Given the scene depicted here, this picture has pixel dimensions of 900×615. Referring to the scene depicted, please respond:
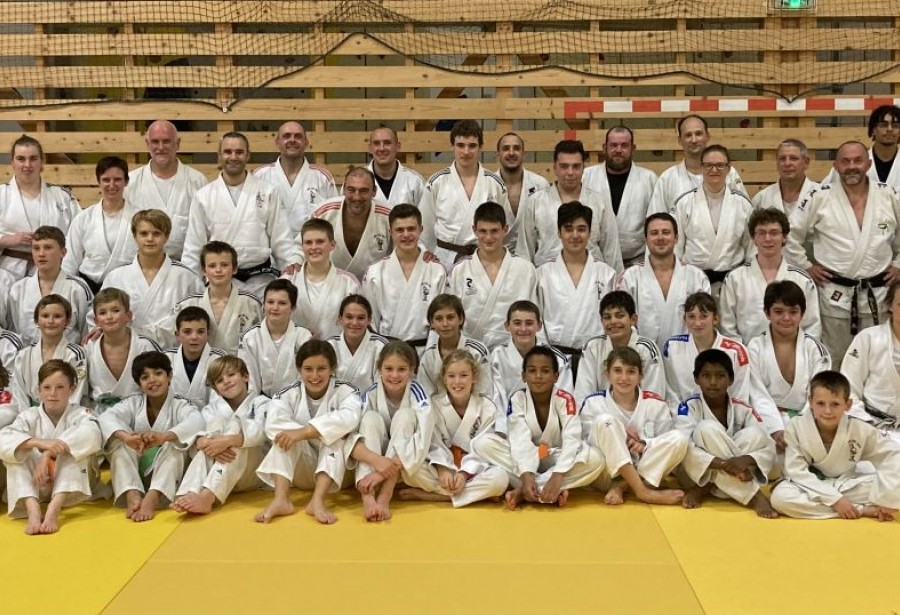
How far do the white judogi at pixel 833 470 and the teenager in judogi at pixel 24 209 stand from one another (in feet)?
16.6

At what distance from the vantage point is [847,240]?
5566 mm

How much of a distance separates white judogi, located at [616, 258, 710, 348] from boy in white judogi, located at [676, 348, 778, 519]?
2.16 ft

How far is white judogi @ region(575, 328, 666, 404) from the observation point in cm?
479

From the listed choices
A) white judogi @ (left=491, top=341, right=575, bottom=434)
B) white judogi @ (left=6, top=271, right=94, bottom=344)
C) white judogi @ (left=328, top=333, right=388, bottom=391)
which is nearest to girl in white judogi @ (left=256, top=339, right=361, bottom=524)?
white judogi @ (left=328, top=333, right=388, bottom=391)

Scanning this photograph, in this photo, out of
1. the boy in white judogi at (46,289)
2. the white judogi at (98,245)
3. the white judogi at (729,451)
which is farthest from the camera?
the white judogi at (98,245)

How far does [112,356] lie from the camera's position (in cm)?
473

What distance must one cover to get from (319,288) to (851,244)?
358 cm

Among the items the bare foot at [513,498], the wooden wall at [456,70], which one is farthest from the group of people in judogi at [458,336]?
the wooden wall at [456,70]

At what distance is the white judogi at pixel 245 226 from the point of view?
19.0 feet

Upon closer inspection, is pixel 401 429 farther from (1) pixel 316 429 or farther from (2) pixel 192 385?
(2) pixel 192 385

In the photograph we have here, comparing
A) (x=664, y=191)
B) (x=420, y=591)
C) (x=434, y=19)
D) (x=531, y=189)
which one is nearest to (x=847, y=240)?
(x=664, y=191)

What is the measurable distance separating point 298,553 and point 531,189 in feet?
11.7

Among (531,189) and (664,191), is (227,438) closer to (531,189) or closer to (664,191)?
(531,189)

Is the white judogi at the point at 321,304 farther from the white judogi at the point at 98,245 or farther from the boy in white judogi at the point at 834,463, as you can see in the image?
the boy in white judogi at the point at 834,463
